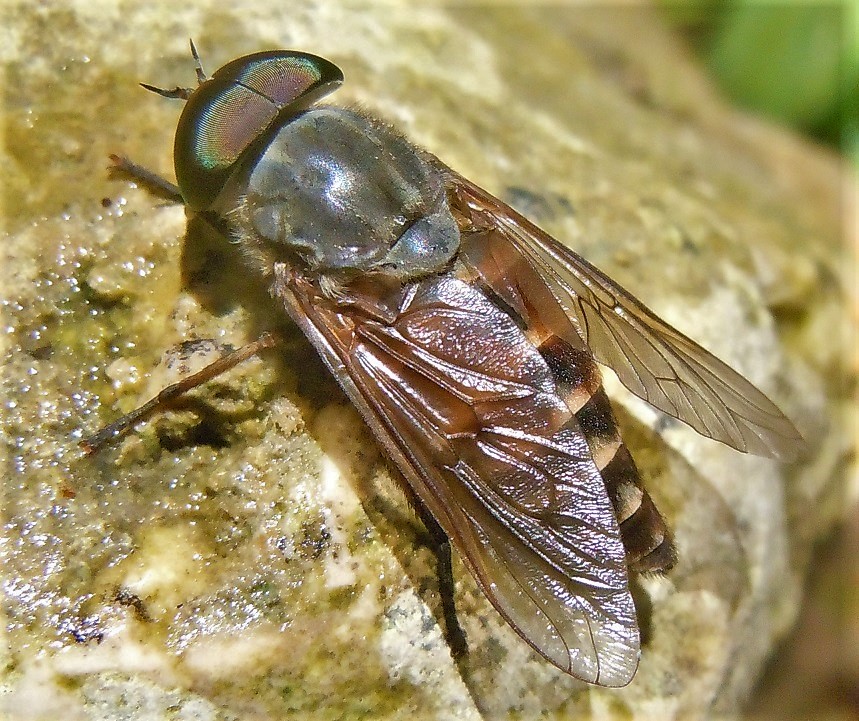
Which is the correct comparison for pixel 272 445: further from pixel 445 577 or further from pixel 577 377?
pixel 577 377

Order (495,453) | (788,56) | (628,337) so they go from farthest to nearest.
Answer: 1. (788,56)
2. (628,337)
3. (495,453)

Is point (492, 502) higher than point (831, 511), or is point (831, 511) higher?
point (492, 502)

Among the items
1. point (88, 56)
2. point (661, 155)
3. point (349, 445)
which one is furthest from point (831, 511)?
point (88, 56)

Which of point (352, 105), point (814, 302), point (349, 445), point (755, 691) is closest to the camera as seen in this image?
point (349, 445)

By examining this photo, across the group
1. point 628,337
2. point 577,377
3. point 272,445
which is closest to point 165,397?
point 272,445

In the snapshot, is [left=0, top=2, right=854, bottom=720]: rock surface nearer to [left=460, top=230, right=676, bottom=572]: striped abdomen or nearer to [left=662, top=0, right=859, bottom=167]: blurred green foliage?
[left=460, top=230, right=676, bottom=572]: striped abdomen

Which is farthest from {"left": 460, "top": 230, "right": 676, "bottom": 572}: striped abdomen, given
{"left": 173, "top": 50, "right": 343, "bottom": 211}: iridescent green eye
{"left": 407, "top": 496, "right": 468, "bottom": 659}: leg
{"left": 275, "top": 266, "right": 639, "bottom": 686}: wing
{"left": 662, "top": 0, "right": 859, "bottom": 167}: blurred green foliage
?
{"left": 662, "top": 0, "right": 859, "bottom": 167}: blurred green foliage

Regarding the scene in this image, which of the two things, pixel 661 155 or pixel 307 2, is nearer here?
pixel 307 2

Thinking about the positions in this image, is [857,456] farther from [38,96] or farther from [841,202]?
[38,96]
